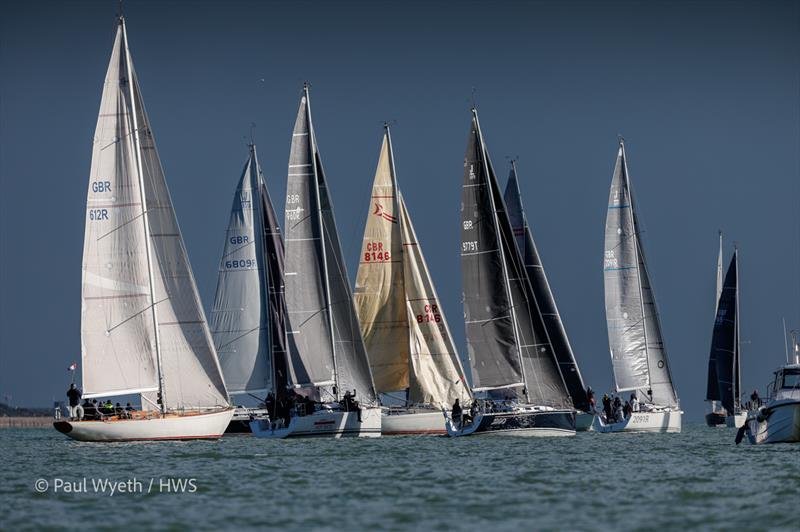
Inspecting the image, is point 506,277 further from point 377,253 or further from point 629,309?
point 629,309

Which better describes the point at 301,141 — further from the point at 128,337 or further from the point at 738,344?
the point at 738,344

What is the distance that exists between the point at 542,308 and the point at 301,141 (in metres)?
13.9

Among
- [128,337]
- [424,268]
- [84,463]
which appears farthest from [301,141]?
[84,463]

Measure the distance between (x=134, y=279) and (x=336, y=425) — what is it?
9.06m

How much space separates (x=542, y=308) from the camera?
60.6 m

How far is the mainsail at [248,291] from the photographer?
62.5m

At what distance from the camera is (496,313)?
166ft

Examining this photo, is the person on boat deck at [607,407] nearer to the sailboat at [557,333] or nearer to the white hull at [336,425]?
the sailboat at [557,333]

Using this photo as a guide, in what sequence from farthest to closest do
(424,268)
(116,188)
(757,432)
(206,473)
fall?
(424,268) < (116,188) < (757,432) < (206,473)

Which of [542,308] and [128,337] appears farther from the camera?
[542,308]

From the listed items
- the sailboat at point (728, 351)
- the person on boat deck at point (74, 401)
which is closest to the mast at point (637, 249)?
the sailboat at point (728, 351)

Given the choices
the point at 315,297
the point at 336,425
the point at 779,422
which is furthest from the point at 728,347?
the point at 779,422

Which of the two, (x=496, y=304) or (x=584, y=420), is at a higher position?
(x=496, y=304)

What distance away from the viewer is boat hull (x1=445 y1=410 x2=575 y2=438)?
46.6 metres
